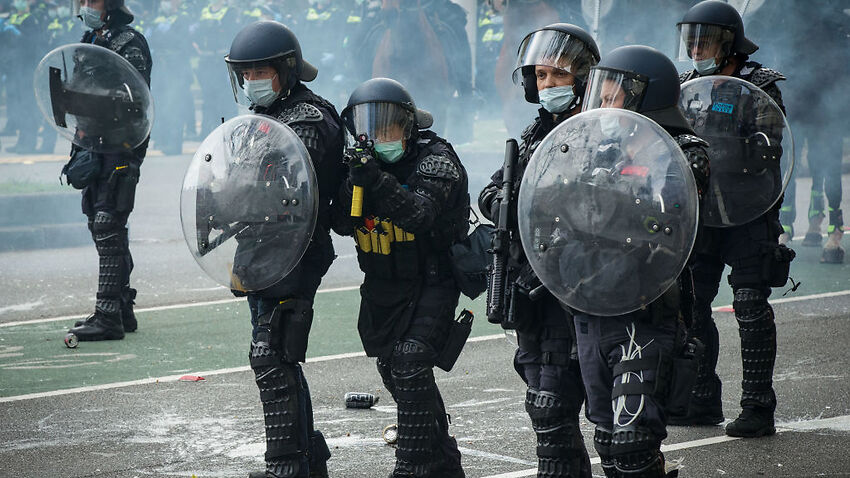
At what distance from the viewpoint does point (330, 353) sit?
26.1 ft

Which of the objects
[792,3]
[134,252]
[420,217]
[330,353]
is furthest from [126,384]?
[792,3]

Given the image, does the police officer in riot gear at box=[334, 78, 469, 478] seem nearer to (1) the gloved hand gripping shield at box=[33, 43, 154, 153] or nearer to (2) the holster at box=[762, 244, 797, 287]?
(2) the holster at box=[762, 244, 797, 287]

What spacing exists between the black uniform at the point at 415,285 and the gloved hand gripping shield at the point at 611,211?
0.86 metres

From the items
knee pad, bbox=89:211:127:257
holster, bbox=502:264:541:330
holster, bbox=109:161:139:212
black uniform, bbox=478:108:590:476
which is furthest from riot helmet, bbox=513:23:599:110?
knee pad, bbox=89:211:127:257

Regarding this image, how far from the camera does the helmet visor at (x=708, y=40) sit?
19.5 feet

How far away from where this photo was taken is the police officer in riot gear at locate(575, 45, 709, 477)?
4102mm

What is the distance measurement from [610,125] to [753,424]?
2505 millimetres

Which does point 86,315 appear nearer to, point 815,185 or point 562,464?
point 562,464

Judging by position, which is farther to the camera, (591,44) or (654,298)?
(591,44)

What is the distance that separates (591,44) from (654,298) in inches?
47.8

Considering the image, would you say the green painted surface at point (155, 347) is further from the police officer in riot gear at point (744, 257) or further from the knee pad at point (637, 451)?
the knee pad at point (637, 451)

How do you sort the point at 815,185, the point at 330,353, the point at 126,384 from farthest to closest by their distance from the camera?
the point at 815,185, the point at 330,353, the point at 126,384

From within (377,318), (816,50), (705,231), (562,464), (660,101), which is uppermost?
(816,50)

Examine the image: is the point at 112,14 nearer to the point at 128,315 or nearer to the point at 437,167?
the point at 128,315
